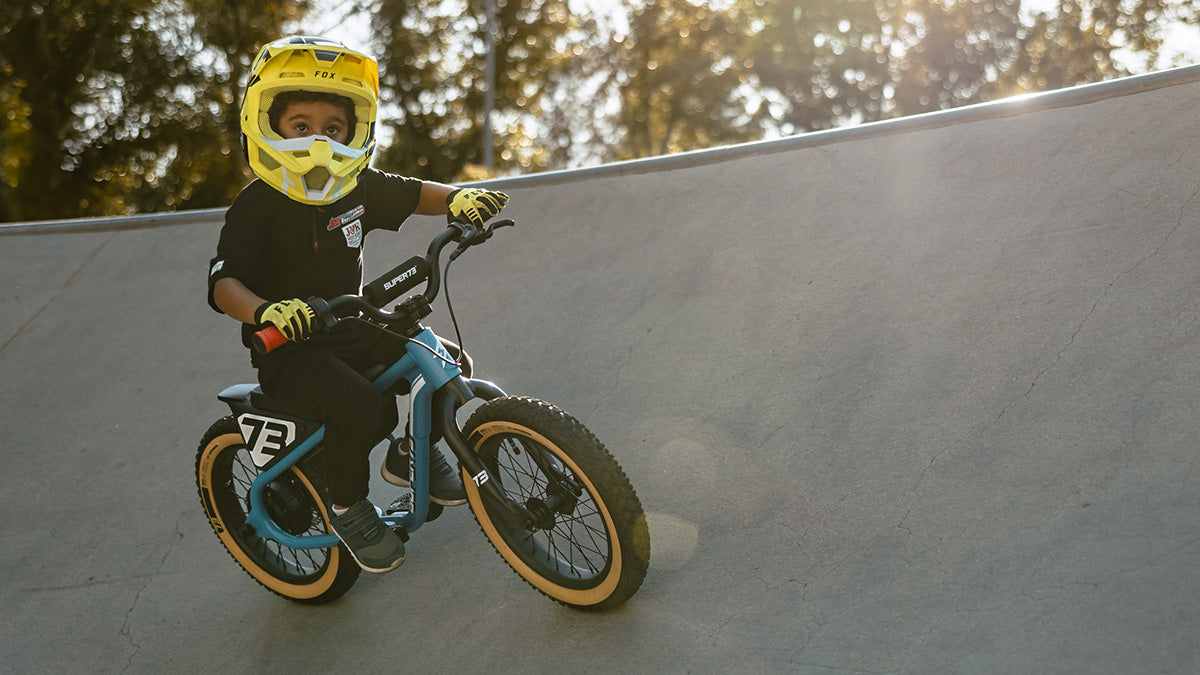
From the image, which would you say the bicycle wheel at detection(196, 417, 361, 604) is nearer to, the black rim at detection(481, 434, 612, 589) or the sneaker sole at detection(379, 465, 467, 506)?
the sneaker sole at detection(379, 465, 467, 506)

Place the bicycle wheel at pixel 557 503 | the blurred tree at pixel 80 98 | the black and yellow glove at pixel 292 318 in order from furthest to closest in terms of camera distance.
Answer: the blurred tree at pixel 80 98
the bicycle wheel at pixel 557 503
the black and yellow glove at pixel 292 318

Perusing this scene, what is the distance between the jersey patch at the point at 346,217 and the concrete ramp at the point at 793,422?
4.93 feet

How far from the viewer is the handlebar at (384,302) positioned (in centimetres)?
302

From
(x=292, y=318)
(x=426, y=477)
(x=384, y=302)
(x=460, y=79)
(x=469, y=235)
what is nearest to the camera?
(x=292, y=318)

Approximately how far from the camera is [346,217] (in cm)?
364

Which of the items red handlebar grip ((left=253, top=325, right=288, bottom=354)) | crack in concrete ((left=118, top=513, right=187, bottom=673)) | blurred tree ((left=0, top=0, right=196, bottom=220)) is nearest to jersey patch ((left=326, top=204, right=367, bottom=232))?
red handlebar grip ((left=253, top=325, right=288, bottom=354))

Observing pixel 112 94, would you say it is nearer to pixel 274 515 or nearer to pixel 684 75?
pixel 684 75

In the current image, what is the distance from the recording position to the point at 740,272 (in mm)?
5711

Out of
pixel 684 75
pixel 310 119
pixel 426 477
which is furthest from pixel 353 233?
pixel 684 75

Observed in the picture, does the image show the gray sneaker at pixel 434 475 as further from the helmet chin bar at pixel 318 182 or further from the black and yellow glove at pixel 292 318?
the helmet chin bar at pixel 318 182

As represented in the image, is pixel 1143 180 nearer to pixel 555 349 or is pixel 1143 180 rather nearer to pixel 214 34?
pixel 555 349

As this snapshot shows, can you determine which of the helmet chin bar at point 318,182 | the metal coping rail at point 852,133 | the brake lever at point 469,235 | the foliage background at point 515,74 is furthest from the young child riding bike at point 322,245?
the foliage background at point 515,74

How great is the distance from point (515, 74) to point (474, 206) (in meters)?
32.6

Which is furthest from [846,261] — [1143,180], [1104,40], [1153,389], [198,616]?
[1104,40]
